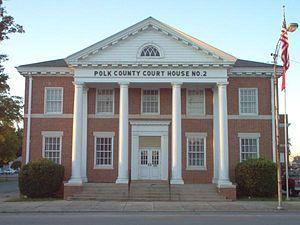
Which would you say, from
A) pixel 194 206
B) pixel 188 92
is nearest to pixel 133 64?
pixel 188 92

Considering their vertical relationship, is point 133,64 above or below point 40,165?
above

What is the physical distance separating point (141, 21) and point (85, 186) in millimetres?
10903

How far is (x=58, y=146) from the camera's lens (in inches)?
1158

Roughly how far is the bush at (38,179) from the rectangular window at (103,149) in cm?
381

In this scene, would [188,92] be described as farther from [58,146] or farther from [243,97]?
[58,146]

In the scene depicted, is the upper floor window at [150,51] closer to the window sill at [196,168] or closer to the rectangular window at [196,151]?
the rectangular window at [196,151]

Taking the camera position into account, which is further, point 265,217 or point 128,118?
point 128,118

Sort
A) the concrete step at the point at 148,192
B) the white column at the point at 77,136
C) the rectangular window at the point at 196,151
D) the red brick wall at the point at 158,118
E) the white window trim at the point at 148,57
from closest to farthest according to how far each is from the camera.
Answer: the concrete step at the point at 148,192 < the white column at the point at 77,136 < the white window trim at the point at 148,57 < the red brick wall at the point at 158,118 < the rectangular window at the point at 196,151

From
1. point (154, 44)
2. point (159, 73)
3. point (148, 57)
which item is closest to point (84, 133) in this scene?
point (159, 73)

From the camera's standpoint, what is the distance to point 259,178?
25969 millimetres

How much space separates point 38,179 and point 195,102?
452 inches

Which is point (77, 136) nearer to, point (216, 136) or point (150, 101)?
point (150, 101)

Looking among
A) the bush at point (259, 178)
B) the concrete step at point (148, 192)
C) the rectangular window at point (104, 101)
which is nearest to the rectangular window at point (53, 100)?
the rectangular window at point (104, 101)

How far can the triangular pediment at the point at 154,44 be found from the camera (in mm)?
27359
